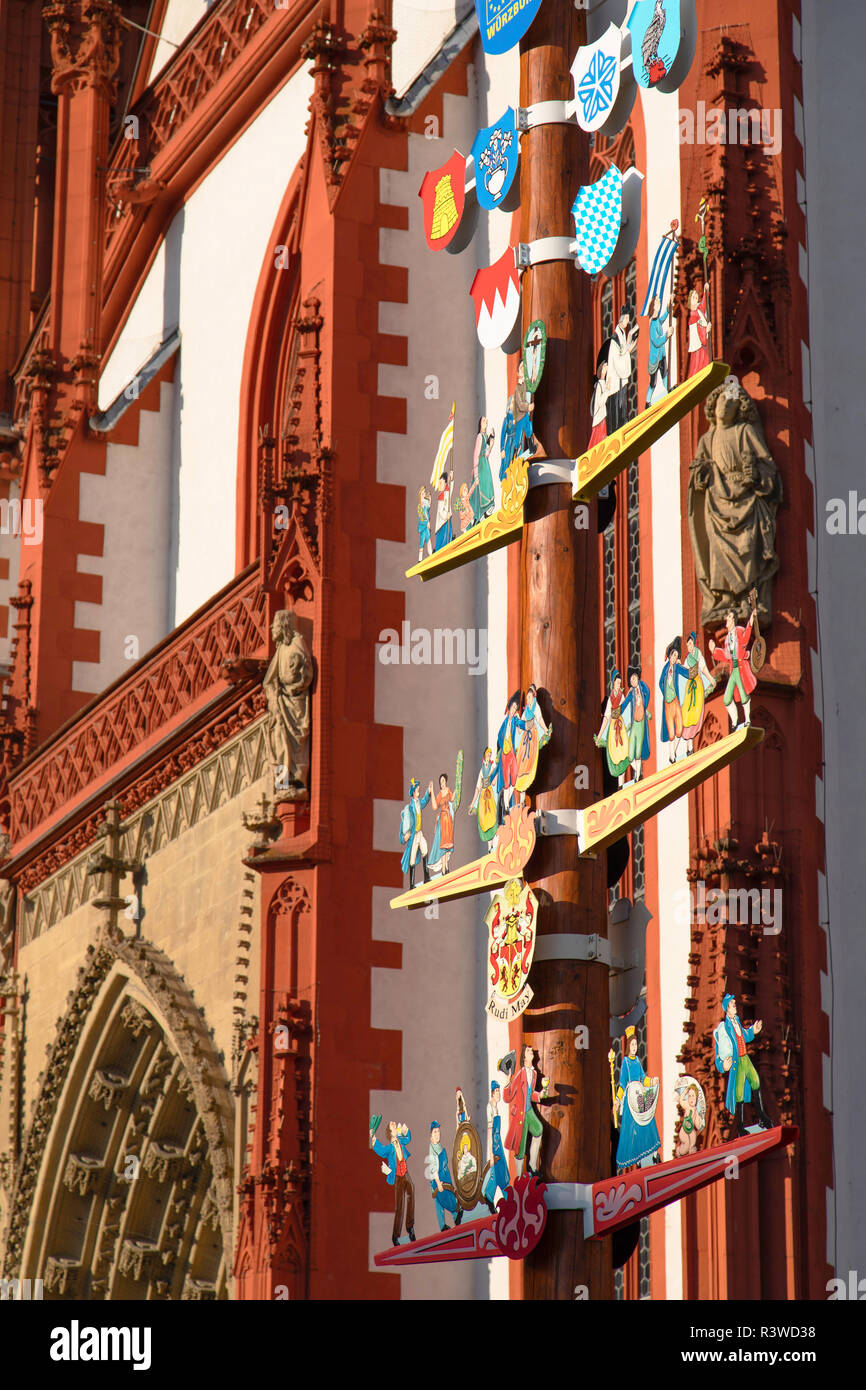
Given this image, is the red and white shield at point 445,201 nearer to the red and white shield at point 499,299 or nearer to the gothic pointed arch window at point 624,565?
the red and white shield at point 499,299

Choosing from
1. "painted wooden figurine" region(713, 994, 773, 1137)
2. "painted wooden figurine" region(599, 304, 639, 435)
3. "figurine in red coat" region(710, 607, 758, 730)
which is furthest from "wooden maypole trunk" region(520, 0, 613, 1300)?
"painted wooden figurine" region(713, 994, 773, 1137)

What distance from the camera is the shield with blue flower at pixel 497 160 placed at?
418 inches

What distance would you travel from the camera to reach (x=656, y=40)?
981 cm

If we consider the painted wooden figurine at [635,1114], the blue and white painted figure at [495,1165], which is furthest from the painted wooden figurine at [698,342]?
the blue and white painted figure at [495,1165]

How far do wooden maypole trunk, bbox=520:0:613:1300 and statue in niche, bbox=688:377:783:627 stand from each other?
11.0 ft

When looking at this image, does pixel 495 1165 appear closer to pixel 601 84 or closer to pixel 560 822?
pixel 560 822

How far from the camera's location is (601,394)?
10.0 metres

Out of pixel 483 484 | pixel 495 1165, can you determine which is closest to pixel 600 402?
pixel 483 484

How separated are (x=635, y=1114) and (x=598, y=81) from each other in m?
4.25

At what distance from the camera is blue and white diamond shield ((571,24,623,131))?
10.1 meters

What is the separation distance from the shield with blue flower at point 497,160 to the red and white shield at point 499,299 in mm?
312
